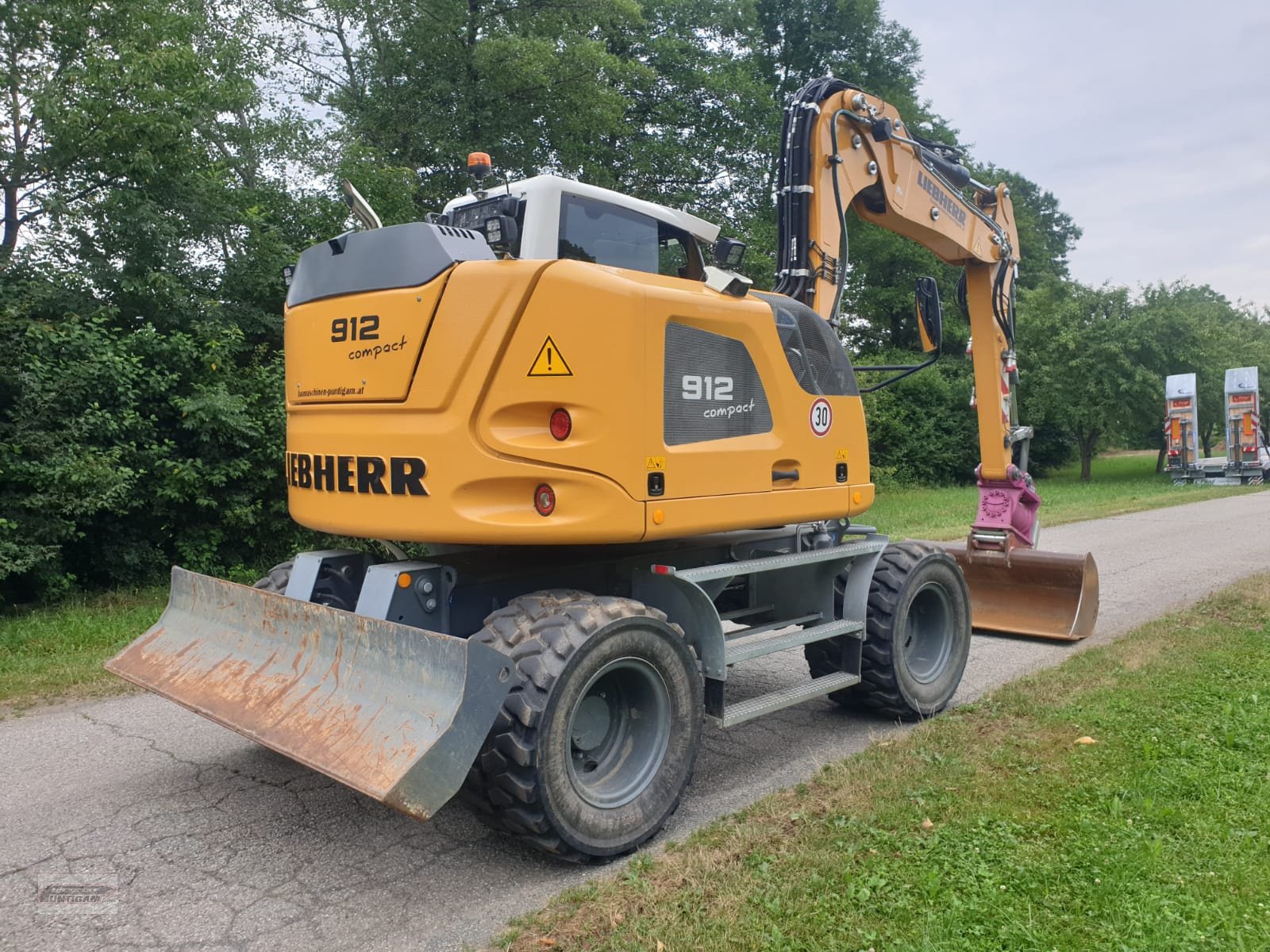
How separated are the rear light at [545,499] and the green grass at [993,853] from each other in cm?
144

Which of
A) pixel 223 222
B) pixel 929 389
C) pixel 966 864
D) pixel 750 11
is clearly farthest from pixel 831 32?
pixel 966 864

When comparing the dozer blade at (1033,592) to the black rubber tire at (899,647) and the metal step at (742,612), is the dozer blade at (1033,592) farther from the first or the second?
the metal step at (742,612)

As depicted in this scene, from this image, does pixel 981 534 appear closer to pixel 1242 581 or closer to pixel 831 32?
pixel 1242 581

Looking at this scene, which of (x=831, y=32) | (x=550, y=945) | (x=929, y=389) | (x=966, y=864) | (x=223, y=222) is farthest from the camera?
Answer: (x=831, y=32)

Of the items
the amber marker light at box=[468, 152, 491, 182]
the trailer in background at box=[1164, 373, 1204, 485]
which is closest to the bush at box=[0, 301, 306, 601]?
the amber marker light at box=[468, 152, 491, 182]

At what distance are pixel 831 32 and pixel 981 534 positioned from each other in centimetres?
2658

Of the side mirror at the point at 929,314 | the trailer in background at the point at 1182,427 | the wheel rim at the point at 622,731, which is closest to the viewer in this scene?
the wheel rim at the point at 622,731

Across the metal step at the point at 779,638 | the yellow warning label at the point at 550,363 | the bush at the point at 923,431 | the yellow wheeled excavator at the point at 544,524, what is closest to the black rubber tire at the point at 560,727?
the yellow wheeled excavator at the point at 544,524

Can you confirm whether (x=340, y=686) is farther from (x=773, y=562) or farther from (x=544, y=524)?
(x=773, y=562)

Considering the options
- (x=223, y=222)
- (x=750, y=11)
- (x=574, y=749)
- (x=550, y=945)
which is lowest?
(x=550, y=945)

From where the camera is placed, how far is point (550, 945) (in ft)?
10.4

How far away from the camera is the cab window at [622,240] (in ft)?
15.3

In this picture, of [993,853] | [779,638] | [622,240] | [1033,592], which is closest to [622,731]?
[779,638]

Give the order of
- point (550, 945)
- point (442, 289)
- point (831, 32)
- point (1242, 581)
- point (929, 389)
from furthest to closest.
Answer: point (831, 32) < point (929, 389) < point (1242, 581) < point (442, 289) < point (550, 945)
